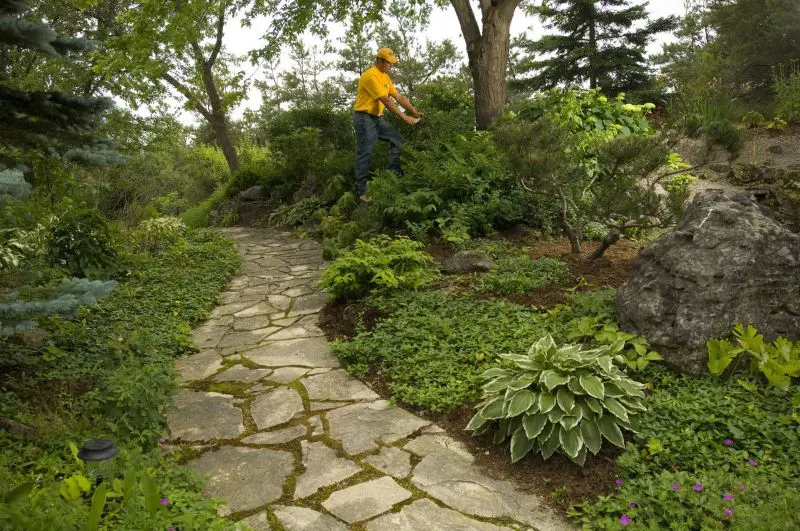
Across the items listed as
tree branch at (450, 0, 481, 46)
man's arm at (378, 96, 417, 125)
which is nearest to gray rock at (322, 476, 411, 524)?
man's arm at (378, 96, 417, 125)

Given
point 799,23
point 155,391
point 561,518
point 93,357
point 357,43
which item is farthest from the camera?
point 357,43

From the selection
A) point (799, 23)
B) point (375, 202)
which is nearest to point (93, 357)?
point (375, 202)

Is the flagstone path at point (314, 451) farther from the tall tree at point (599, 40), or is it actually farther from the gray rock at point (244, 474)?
the tall tree at point (599, 40)

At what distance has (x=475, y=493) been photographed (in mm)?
3178

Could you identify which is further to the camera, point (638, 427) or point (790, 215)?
point (790, 215)

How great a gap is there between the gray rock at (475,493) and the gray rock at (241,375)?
6.13 feet

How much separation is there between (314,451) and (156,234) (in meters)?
6.20

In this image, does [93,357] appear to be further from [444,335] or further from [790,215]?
[790,215]

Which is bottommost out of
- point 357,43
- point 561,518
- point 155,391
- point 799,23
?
point 561,518

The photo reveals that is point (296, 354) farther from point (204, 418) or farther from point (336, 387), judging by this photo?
point (204, 418)

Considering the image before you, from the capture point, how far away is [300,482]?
3.28 meters

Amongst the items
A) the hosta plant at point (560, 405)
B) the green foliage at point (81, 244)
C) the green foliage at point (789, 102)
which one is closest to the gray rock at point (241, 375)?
the hosta plant at point (560, 405)

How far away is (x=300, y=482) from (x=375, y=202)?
5.54 meters

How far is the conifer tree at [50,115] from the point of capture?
2244 mm
